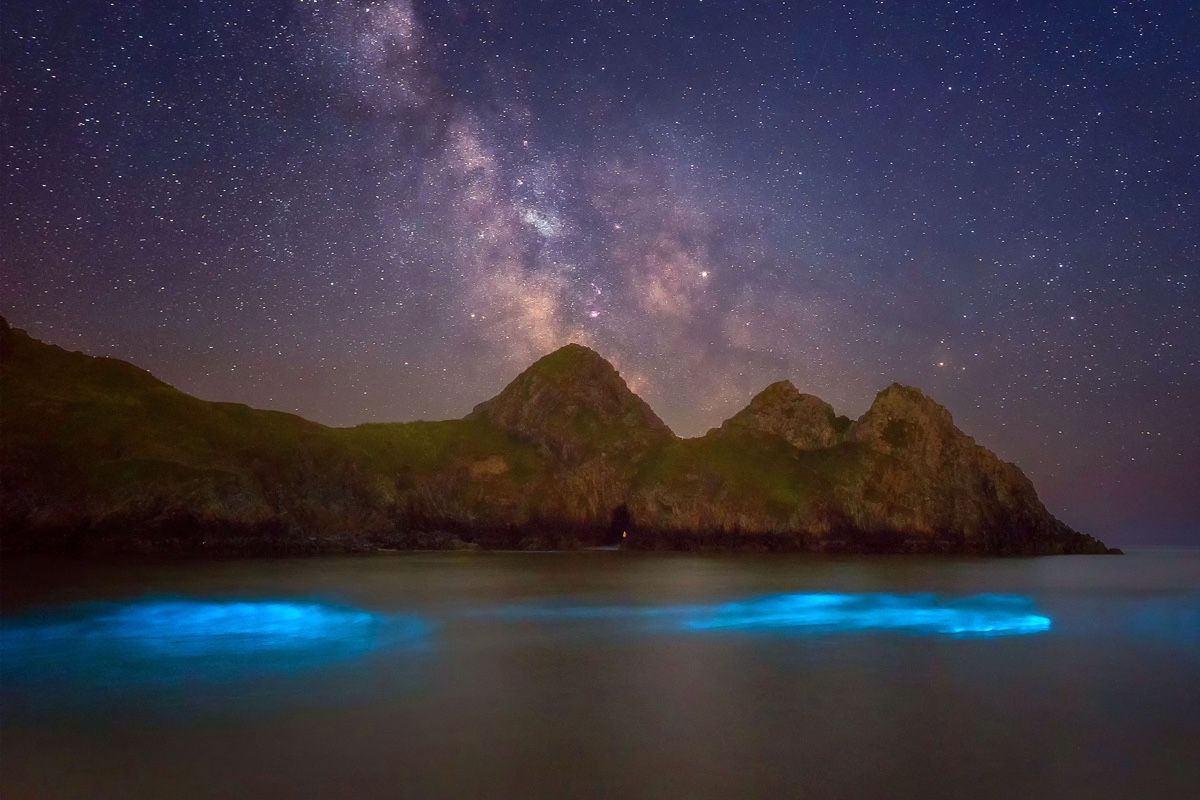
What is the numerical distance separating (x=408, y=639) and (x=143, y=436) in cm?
6829

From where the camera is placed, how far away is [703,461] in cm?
10656

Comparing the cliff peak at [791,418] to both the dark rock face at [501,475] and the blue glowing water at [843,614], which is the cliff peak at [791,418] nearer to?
the dark rock face at [501,475]

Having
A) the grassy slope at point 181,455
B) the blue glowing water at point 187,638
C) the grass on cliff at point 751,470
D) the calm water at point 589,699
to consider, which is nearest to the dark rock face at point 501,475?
the grassy slope at point 181,455

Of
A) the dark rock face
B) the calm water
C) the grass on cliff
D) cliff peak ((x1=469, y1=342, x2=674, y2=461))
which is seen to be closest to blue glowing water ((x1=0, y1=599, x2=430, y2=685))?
the calm water

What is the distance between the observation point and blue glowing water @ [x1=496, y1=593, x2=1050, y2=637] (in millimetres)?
24516

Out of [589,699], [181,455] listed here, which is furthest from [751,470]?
[589,699]

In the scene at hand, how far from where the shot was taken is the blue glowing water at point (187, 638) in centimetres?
1611

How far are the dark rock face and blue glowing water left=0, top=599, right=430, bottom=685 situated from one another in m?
43.9

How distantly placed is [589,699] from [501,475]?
297 feet

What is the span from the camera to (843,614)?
28703 mm

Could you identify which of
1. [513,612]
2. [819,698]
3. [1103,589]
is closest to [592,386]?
[1103,589]

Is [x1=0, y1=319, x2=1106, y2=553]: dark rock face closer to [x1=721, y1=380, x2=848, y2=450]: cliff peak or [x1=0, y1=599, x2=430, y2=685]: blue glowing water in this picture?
[x1=721, y1=380, x2=848, y2=450]: cliff peak

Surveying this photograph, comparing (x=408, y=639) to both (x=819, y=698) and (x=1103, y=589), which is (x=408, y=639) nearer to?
(x=819, y=698)

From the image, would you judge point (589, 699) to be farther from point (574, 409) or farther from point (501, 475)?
point (574, 409)
